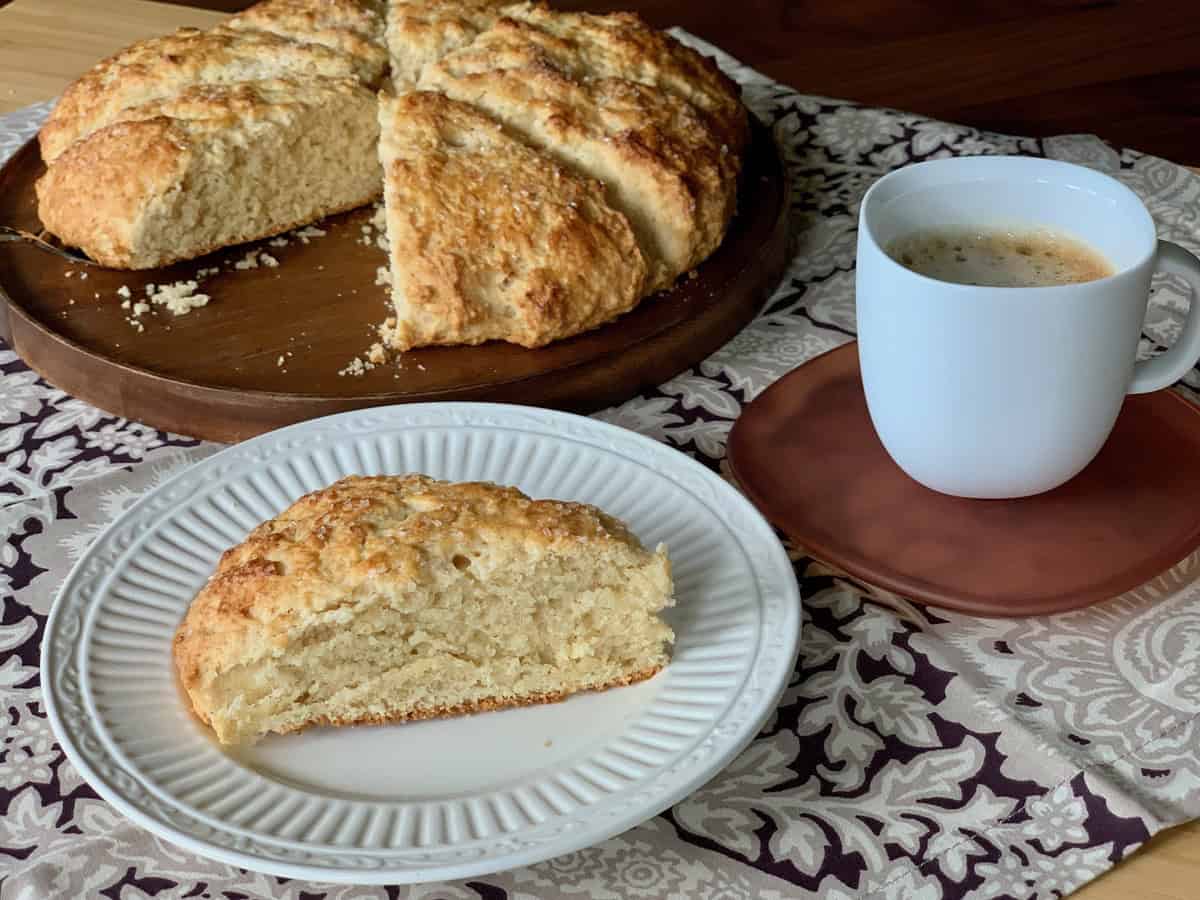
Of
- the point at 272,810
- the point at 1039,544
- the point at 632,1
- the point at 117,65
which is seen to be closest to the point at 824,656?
the point at 1039,544

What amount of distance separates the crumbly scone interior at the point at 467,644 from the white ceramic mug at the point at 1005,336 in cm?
42

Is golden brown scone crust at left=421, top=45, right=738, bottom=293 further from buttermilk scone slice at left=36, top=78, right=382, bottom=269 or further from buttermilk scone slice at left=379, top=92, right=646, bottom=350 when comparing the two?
buttermilk scone slice at left=36, top=78, right=382, bottom=269

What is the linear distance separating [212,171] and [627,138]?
0.74m

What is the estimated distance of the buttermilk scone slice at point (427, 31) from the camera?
2662 mm

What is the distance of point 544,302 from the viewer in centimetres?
215

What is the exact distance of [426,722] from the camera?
5.06 feet

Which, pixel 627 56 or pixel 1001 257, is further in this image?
pixel 627 56

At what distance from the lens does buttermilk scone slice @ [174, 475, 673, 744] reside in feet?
4.85

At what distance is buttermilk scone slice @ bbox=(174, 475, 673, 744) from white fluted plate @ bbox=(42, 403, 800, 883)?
3cm

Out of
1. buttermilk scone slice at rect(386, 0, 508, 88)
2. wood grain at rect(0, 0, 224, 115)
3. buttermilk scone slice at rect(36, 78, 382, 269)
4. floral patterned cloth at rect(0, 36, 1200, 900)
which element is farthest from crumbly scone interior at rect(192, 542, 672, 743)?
wood grain at rect(0, 0, 224, 115)

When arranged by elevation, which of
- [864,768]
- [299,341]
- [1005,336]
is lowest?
[864,768]

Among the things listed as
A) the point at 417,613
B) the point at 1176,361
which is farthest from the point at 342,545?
the point at 1176,361

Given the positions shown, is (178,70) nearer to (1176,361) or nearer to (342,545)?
(342,545)

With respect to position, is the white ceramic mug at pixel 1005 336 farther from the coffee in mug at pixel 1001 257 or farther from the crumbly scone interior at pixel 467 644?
the crumbly scone interior at pixel 467 644
